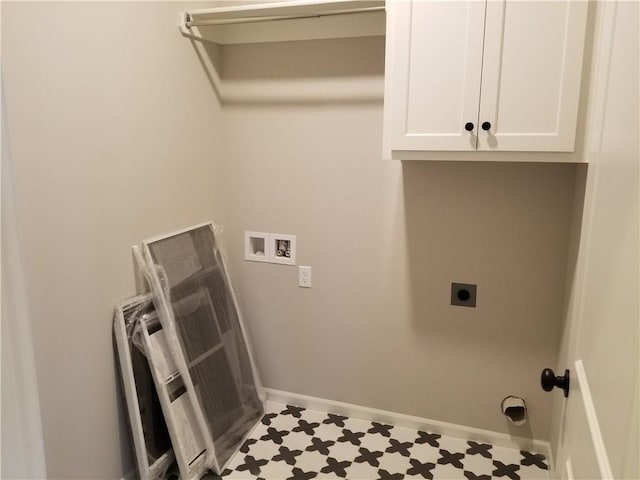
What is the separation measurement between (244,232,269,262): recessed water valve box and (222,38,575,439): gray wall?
0.12 ft

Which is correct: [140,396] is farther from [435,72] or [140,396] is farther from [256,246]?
[435,72]

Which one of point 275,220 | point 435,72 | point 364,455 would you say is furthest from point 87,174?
point 364,455

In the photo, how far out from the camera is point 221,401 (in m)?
2.33

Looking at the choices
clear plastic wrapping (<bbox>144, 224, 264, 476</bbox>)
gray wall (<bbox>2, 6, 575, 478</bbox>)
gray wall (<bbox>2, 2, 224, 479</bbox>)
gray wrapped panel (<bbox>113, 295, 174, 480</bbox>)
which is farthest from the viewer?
clear plastic wrapping (<bbox>144, 224, 264, 476</bbox>)

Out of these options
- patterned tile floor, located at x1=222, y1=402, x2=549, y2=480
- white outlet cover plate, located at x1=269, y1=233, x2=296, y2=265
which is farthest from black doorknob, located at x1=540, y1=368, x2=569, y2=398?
white outlet cover plate, located at x1=269, y1=233, x2=296, y2=265

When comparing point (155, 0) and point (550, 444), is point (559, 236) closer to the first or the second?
point (550, 444)

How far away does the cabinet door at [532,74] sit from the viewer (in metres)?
1.61

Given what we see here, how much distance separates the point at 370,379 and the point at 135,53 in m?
1.88

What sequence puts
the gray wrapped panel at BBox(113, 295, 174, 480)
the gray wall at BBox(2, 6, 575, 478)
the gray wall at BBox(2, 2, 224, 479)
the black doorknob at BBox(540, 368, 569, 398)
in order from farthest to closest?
the gray wrapped panel at BBox(113, 295, 174, 480), the gray wall at BBox(2, 6, 575, 478), the gray wall at BBox(2, 2, 224, 479), the black doorknob at BBox(540, 368, 569, 398)

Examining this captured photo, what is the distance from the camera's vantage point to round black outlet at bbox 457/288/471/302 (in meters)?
2.30

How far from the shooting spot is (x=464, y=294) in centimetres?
231

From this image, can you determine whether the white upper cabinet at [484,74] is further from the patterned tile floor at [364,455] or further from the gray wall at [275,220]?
the patterned tile floor at [364,455]

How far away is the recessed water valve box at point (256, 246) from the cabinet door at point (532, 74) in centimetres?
130

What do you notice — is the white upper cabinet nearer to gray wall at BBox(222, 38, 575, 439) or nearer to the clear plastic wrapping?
gray wall at BBox(222, 38, 575, 439)
